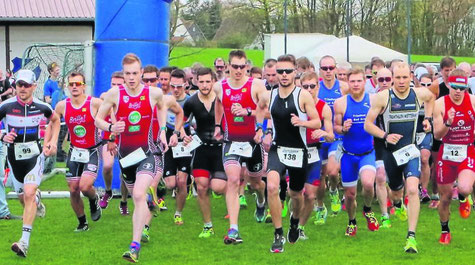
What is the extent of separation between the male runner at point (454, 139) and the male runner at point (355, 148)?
869mm

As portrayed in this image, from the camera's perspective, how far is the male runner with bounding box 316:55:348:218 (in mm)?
9725

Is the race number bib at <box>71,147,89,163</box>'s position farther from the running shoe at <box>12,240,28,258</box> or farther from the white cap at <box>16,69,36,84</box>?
the running shoe at <box>12,240,28,258</box>

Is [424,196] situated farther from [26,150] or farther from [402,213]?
[26,150]

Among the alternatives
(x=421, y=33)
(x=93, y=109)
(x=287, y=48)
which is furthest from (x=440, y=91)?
(x=421, y=33)

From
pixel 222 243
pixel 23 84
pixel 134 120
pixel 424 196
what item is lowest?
pixel 222 243

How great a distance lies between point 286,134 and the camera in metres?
8.02

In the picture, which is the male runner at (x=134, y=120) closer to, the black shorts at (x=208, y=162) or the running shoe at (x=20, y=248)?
the black shorts at (x=208, y=162)

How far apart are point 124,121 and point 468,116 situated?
3947 mm

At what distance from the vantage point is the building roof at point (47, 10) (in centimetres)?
2828

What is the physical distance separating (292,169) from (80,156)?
2.94 metres

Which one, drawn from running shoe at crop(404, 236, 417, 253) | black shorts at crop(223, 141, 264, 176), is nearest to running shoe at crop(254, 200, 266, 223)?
black shorts at crop(223, 141, 264, 176)

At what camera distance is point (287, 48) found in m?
33.0

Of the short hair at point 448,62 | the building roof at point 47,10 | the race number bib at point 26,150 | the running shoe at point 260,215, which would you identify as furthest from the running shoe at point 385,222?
the building roof at point 47,10

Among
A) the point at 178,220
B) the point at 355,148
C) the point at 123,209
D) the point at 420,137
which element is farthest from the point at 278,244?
the point at 420,137
